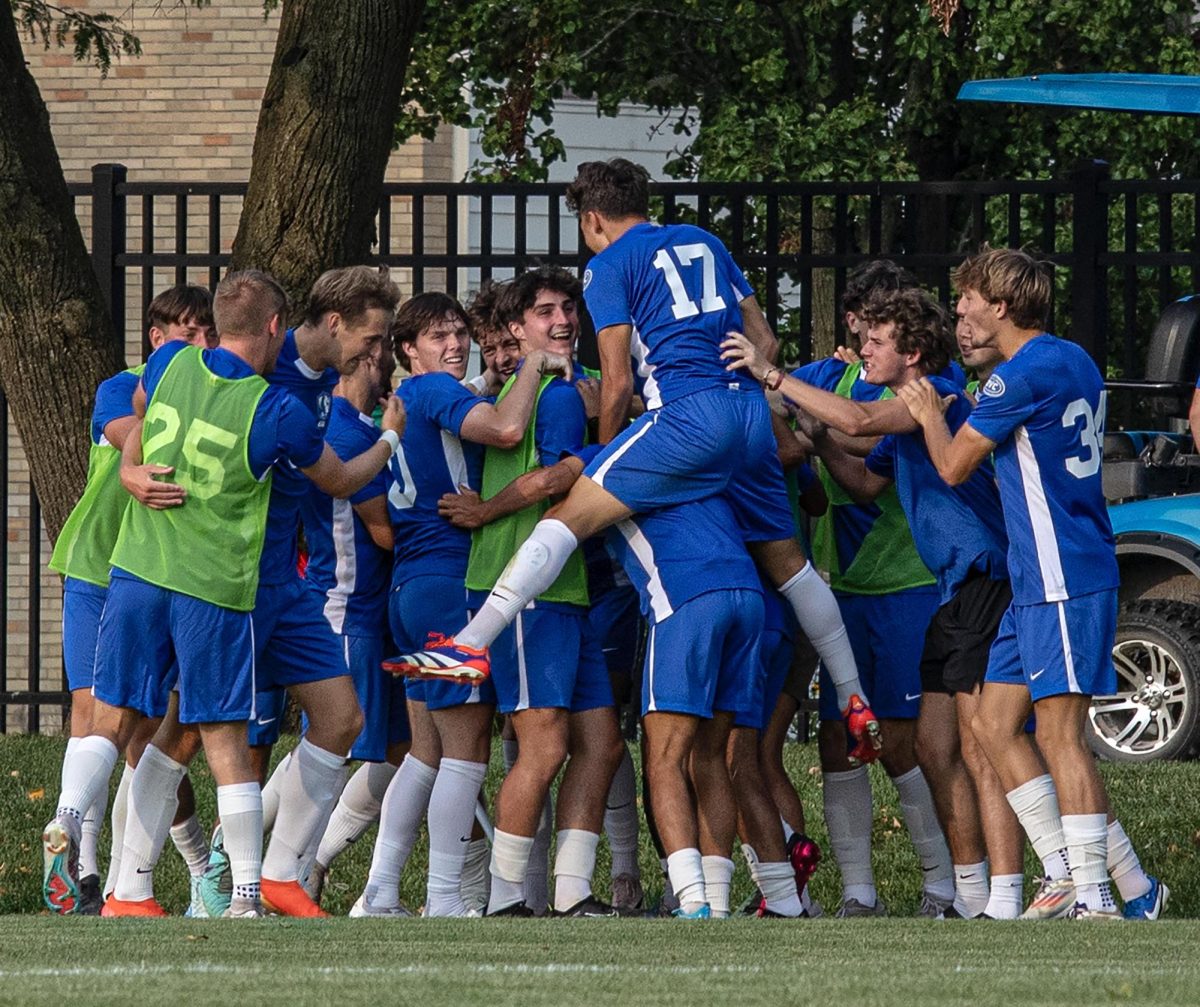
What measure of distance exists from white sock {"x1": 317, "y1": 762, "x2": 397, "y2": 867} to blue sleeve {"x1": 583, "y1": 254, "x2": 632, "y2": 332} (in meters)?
1.81

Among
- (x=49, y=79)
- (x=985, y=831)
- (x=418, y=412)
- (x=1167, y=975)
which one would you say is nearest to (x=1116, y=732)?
(x=985, y=831)

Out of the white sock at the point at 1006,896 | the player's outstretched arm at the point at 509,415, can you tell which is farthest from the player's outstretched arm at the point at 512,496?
the white sock at the point at 1006,896

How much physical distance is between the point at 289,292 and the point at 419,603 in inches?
141

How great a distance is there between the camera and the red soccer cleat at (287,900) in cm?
704

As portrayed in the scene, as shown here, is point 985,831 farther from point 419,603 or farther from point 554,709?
point 419,603

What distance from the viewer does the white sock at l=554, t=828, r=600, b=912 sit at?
272 inches

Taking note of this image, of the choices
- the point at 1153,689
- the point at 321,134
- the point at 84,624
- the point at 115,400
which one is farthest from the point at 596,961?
the point at 1153,689

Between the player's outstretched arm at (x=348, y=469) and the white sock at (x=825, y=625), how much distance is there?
4.17ft

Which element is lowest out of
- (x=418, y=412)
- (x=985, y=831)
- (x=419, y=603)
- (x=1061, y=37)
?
(x=985, y=831)

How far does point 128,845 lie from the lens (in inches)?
275

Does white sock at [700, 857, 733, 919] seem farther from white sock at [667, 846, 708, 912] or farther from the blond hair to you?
the blond hair

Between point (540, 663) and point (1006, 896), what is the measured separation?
1.50 meters

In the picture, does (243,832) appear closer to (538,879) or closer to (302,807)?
(302,807)

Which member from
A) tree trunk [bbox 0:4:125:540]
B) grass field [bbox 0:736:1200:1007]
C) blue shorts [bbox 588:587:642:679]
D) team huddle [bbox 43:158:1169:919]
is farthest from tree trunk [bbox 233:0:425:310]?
grass field [bbox 0:736:1200:1007]
